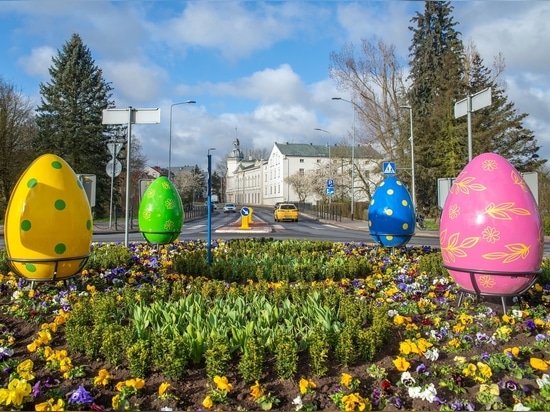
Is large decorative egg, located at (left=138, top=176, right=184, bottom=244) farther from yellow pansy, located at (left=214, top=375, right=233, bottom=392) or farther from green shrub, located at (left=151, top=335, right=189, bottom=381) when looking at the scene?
yellow pansy, located at (left=214, top=375, right=233, bottom=392)

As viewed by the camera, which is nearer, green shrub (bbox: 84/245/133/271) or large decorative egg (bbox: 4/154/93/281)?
large decorative egg (bbox: 4/154/93/281)

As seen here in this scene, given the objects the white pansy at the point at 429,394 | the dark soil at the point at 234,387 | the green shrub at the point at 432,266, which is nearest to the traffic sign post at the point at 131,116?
the green shrub at the point at 432,266

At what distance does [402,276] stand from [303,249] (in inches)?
139

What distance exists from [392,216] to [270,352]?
22.1ft

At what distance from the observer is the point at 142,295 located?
569cm

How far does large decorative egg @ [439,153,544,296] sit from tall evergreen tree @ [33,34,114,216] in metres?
39.0

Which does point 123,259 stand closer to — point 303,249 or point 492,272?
point 303,249

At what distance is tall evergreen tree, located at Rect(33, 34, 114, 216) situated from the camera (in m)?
39.7

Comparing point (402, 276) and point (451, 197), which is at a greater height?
point (451, 197)

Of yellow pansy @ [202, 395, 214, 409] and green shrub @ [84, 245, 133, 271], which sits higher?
green shrub @ [84, 245, 133, 271]

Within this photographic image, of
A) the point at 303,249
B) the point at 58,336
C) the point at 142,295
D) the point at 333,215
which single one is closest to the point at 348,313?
the point at 142,295

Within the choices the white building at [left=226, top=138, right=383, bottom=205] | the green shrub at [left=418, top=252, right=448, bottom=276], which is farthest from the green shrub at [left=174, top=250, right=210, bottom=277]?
the white building at [left=226, top=138, right=383, bottom=205]

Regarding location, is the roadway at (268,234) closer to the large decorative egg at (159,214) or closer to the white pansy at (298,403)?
the large decorative egg at (159,214)

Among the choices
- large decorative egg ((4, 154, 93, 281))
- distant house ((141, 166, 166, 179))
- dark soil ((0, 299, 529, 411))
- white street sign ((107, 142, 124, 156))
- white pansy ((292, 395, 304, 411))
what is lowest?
dark soil ((0, 299, 529, 411))
